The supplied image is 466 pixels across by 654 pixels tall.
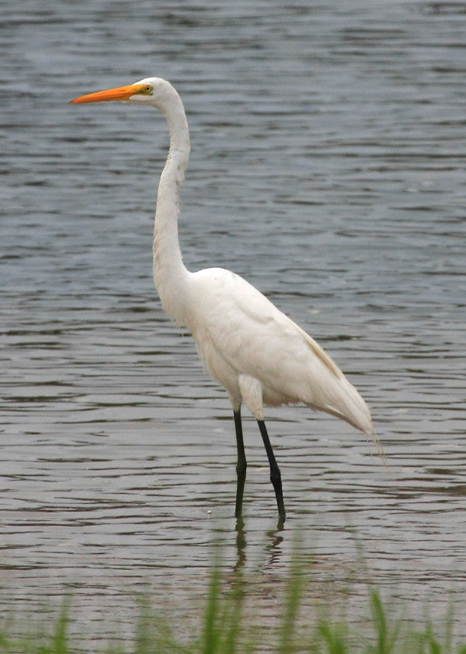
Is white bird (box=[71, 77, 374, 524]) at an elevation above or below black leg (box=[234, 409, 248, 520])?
above

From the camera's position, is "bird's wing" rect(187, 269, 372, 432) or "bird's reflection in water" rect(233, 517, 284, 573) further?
"bird's wing" rect(187, 269, 372, 432)

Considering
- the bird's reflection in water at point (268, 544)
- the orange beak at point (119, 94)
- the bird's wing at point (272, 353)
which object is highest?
the orange beak at point (119, 94)

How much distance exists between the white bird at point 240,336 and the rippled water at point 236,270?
521 mm

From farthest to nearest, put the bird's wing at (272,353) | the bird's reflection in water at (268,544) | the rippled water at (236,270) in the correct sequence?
the bird's wing at (272,353) < the rippled water at (236,270) < the bird's reflection in water at (268,544)

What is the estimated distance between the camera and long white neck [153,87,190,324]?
23.4 ft

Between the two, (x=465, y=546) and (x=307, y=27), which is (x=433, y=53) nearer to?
(x=307, y=27)

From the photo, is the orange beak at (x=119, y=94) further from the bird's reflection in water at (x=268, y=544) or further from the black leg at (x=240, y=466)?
the bird's reflection in water at (x=268, y=544)

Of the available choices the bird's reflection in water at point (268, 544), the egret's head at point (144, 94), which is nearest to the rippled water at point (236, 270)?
the bird's reflection in water at point (268, 544)

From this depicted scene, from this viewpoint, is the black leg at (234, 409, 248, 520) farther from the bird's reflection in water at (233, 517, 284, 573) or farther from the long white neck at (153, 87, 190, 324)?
the long white neck at (153, 87, 190, 324)

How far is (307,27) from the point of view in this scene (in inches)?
966

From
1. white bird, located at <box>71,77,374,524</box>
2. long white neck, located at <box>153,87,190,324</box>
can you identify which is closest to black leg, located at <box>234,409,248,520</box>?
white bird, located at <box>71,77,374,524</box>

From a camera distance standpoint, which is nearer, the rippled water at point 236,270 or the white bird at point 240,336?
the rippled water at point 236,270

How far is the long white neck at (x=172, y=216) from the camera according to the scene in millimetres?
7141

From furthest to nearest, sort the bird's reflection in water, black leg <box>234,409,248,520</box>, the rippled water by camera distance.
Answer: black leg <box>234,409,248,520</box> → the rippled water → the bird's reflection in water
